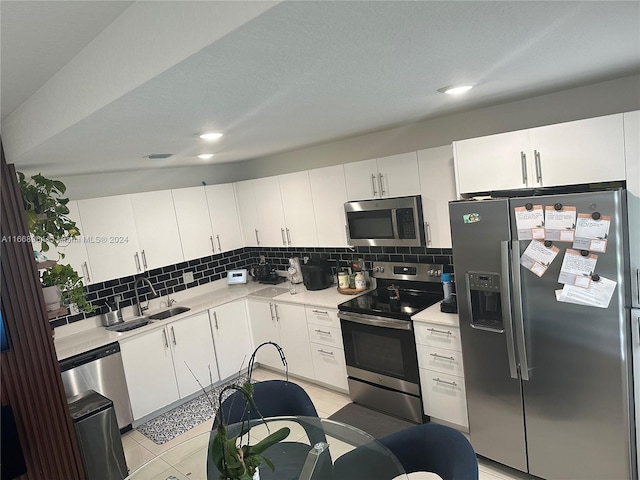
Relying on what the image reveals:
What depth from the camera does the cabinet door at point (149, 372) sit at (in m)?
3.81

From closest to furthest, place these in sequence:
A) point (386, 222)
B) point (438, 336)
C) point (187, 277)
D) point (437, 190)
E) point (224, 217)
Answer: point (438, 336) → point (437, 190) → point (386, 222) → point (187, 277) → point (224, 217)

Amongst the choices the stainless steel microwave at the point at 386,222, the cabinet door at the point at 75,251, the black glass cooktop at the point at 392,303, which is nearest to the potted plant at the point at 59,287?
the cabinet door at the point at 75,251

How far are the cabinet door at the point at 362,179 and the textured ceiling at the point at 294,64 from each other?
106cm

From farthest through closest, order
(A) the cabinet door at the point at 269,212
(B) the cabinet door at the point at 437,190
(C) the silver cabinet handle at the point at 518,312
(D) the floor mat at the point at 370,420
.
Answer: (A) the cabinet door at the point at 269,212 < (D) the floor mat at the point at 370,420 < (B) the cabinet door at the point at 437,190 < (C) the silver cabinet handle at the point at 518,312

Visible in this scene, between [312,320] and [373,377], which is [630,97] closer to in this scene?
[373,377]

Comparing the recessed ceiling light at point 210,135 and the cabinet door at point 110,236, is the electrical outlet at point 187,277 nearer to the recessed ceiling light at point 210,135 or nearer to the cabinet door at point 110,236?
the cabinet door at point 110,236

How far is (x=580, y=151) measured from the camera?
237 centimetres

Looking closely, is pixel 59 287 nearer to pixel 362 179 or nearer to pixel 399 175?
pixel 362 179

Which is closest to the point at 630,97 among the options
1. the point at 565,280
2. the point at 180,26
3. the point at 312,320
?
→ the point at 565,280

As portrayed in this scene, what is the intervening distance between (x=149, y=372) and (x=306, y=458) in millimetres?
2307

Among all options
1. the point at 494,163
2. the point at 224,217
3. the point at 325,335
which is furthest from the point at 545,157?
the point at 224,217

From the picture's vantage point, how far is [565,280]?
90.4 inches

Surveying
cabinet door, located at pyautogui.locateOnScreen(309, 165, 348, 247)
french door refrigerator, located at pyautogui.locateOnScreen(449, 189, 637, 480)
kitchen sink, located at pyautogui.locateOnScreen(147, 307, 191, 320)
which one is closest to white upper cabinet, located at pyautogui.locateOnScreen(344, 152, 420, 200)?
cabinet door, located at pyautogui.locateOnScreen(309, 165, 348, 247)

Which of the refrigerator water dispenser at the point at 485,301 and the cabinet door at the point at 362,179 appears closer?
the refrigerator water dispenser at the point at 485,301
